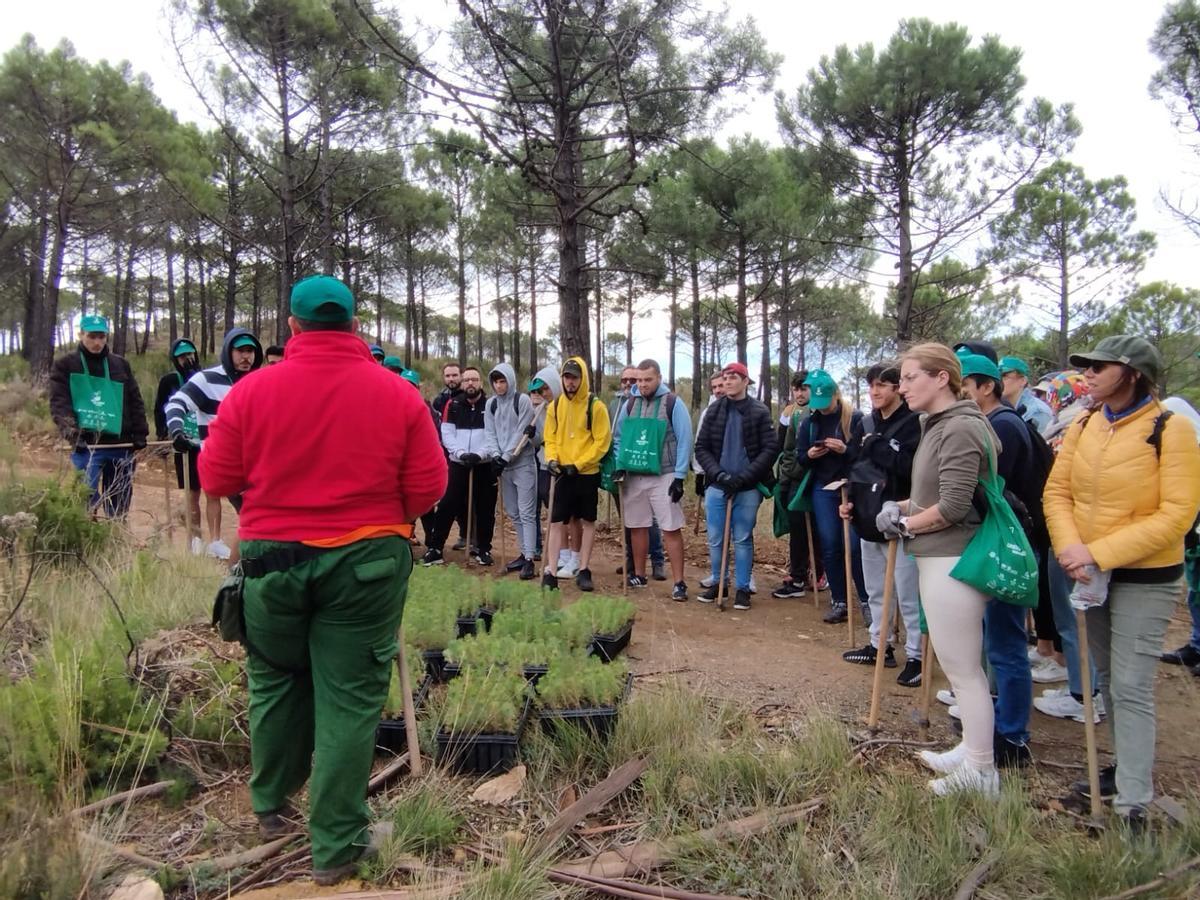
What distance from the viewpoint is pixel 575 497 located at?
6.52m

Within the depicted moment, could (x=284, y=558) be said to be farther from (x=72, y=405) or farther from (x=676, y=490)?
(x=72, y=405)

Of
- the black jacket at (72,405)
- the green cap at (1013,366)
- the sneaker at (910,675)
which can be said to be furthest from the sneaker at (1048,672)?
the black jacket at (72,405)

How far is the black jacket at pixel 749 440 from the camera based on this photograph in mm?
5941

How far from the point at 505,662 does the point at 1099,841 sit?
2.55 meters

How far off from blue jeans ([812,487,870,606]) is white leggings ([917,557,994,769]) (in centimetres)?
260

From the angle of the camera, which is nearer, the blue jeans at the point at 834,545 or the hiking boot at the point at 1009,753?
the hiking boot at the point at 1009,753

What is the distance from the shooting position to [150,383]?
734 inches

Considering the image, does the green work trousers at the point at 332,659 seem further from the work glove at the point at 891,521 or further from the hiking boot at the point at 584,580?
the hiking boot at the point at 584,580

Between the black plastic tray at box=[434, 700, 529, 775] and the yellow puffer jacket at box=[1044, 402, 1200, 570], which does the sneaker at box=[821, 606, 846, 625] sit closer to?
the yellow puffer jacket at box=[1044, 402, 1200, 570]

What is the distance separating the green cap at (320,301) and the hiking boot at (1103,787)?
344cm

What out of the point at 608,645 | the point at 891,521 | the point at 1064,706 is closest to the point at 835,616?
the point at 1064,706

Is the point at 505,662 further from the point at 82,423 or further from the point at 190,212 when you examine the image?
the point at 190,212

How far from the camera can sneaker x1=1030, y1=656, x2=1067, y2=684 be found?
15.2 ft

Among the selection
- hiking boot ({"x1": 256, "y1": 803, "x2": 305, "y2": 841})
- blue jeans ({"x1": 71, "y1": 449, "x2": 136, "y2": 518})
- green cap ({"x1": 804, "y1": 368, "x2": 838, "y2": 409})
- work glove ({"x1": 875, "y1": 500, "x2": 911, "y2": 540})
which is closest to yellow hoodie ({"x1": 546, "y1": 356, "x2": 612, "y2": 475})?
green cap ({"x1": 804, "y1": 368, "x2": 838, "y2": 409})
